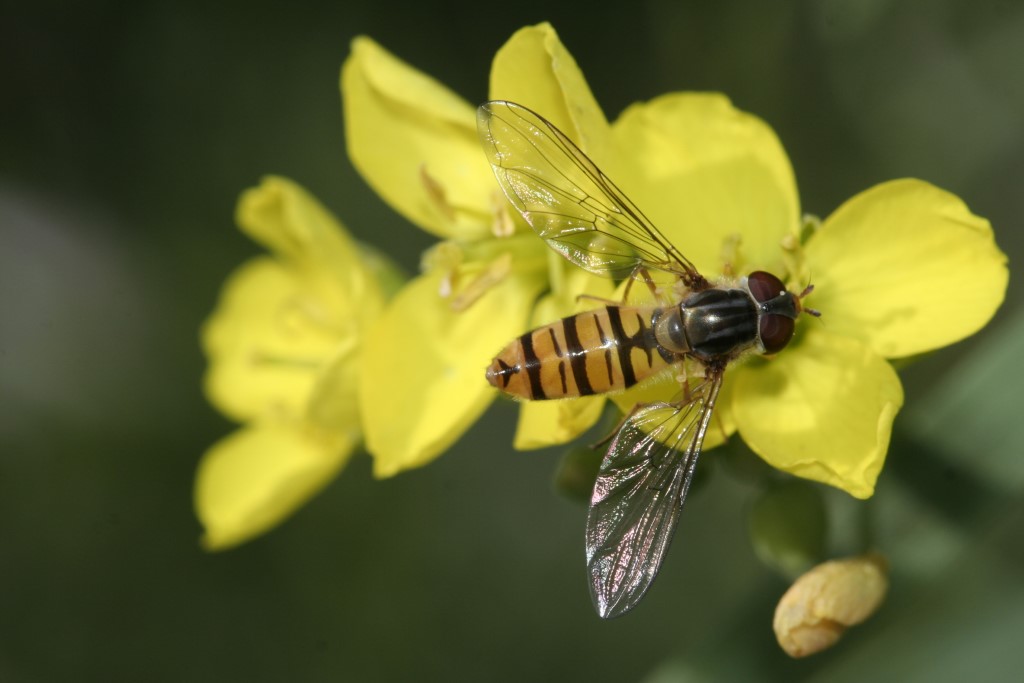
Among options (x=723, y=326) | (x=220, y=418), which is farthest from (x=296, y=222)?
(x=220, y=418)

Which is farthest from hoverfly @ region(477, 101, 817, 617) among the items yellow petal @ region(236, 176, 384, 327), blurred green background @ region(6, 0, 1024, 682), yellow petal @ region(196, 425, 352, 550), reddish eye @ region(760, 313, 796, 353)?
blurred green background @ region(6, 0, 1024, 682)

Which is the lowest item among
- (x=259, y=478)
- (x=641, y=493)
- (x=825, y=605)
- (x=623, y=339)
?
(x=825, y=605)

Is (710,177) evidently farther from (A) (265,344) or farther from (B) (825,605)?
(A) (265,344)

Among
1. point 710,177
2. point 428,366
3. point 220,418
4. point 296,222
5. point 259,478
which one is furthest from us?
point 220,418

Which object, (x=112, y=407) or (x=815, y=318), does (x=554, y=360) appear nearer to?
(x=815, y=318)

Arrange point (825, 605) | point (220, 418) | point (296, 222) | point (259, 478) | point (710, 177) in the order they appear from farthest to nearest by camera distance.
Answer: point (220, 418)
point (259, 478)
point (296, 222)
point (710, 177)
point (825, 605)
